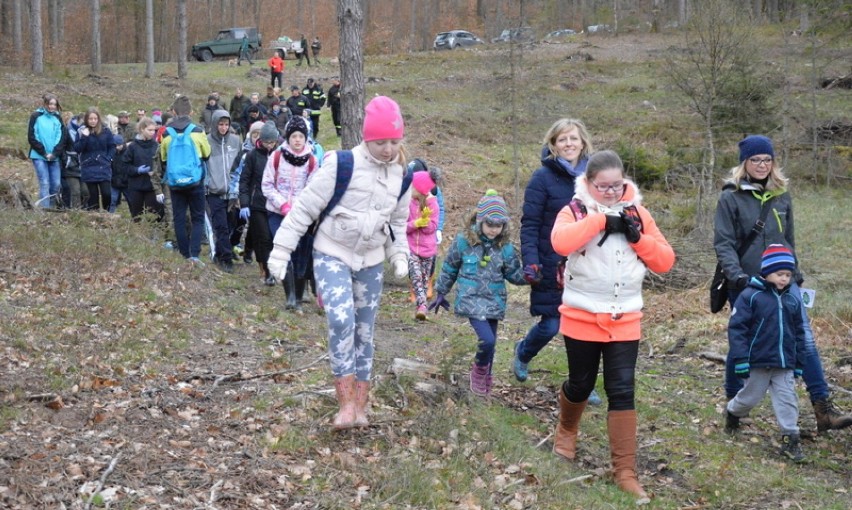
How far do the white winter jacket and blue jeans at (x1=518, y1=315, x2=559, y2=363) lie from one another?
6.39 feet

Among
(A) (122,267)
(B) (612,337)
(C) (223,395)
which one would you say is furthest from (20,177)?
(B) (612,337)

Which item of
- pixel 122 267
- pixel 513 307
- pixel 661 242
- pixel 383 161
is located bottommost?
pixel 513 307

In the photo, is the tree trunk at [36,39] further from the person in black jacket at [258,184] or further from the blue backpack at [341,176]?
the blue backpack at [341,176]

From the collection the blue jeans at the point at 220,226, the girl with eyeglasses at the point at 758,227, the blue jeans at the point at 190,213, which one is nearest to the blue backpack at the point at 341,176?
the girl with eyeglasses at the point at 758,227

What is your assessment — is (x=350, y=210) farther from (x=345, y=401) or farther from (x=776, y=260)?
(x=776, y=260)

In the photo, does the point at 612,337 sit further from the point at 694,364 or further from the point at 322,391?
the point at 694,364

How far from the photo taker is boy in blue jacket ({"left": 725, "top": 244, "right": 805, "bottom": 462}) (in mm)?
6258

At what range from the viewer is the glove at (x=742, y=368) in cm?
643

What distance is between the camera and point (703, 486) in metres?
5.83

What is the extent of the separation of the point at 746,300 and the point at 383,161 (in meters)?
2.93

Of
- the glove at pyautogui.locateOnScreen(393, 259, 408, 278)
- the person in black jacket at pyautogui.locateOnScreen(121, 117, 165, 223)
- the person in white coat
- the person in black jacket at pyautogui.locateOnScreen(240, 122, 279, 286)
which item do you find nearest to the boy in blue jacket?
the glove at pyautogui.locateOnScreen(393, 259, 408, 278)

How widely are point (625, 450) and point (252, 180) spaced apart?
6417 millimetres

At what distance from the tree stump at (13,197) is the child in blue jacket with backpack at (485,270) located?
7.88m

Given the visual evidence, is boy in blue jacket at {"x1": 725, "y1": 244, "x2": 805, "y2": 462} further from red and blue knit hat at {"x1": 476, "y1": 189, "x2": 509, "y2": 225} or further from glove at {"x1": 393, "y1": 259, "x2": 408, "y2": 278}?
glove at {"x1": 393, "y1": 259, "x2": 408, "y2": 278}
